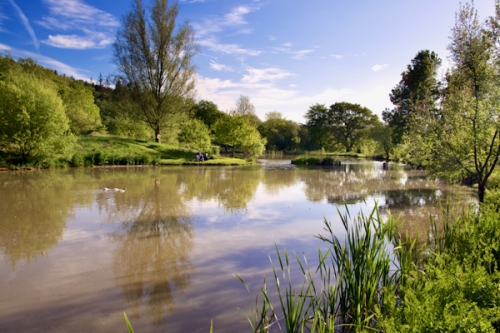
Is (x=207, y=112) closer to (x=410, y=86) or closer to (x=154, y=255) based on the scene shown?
Answer: (x=410, y=86)

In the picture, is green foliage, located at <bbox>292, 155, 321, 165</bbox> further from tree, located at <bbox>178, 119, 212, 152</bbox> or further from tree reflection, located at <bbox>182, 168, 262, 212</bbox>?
tree reflection, located at <bbox>182, 168, 262, 212</bbox>

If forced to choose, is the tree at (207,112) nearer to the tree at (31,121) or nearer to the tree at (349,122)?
the tree at (349,122)

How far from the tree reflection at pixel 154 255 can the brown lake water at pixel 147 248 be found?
23 mm

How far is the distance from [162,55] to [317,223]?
26656mm

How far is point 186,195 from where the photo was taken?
13211 mm

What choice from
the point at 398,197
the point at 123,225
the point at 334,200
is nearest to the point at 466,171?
the point at 398,197

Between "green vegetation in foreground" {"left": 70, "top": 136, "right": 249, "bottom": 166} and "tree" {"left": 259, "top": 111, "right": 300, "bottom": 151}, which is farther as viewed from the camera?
"tree" {"left": 259, "top": 111, "right": 300, "bottom": 151}

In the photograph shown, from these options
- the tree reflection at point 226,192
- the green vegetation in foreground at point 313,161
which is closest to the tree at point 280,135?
the green vegetation in foreground at point 313,161

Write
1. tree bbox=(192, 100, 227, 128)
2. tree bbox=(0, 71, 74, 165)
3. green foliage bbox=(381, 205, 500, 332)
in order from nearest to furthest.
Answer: green foliage bbox=(381, 205, 500, 332), tree bbox=(0, 71, 74, 165), tree bbox=(192, 100, 227, 128)

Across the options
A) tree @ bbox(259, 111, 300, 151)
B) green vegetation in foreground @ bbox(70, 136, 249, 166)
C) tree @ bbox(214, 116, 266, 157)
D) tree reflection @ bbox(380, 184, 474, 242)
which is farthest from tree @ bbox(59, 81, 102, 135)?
tree @ bbox(259, 111, 300, 151)

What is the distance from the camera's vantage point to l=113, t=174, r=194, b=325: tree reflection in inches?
179

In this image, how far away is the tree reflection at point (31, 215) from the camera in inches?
256

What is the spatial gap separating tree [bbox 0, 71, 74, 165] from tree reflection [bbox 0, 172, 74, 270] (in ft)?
13.8

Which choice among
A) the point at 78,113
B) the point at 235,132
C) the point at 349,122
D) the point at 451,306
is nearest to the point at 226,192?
the point at 451,306
